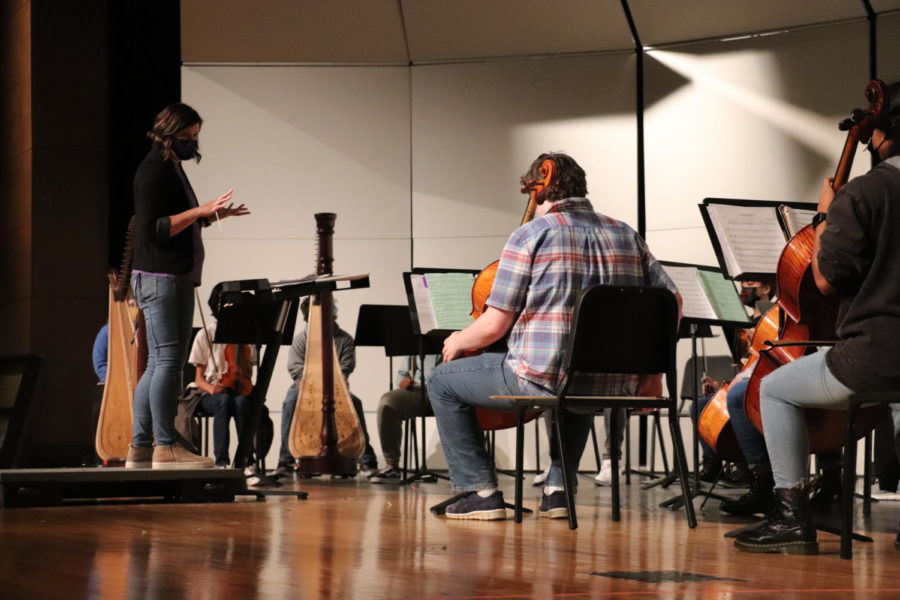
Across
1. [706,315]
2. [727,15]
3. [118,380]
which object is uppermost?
[727,15]

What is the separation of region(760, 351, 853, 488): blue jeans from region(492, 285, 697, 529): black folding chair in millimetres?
682

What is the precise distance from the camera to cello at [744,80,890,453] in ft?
10.1

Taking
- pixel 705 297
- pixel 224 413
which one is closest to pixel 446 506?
pixel 705 297

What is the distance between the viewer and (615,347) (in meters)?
3.72

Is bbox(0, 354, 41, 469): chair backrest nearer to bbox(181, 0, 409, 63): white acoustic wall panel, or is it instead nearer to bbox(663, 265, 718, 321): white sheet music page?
bbox(181, 0, 409, 63): white acoustic wall panel

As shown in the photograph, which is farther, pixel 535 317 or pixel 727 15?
pixel 727 15

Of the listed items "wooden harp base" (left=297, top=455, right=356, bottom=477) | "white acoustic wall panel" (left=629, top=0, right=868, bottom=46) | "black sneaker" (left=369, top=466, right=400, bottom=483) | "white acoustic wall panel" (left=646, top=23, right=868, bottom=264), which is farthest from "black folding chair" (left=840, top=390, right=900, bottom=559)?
"white acoustic wall panel" (left=629, top=0, right=868, bottom=46)

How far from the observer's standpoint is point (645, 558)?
2832 mm

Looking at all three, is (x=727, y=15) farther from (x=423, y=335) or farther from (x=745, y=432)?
(x=745, y=432)

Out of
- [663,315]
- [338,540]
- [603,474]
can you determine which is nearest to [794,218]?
[663,315]

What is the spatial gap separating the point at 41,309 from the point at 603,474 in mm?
4406

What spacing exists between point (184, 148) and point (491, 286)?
56.6 inches

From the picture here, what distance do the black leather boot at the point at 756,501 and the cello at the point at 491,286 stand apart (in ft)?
2.73

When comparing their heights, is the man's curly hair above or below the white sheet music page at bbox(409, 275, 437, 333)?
above
